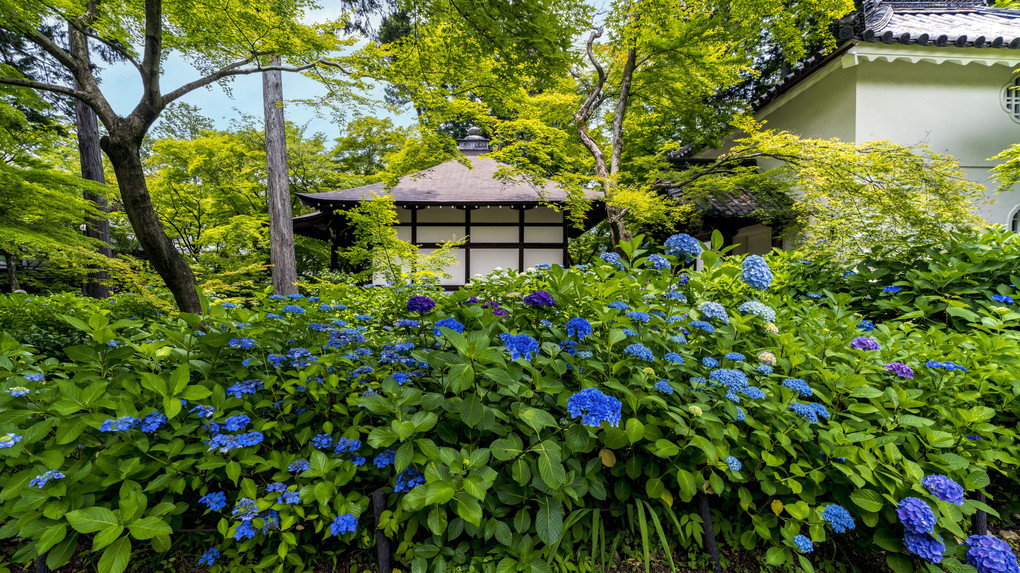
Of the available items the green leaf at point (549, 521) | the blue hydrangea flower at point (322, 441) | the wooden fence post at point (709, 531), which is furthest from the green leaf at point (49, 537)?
the wooden fence post at point (709, 531)

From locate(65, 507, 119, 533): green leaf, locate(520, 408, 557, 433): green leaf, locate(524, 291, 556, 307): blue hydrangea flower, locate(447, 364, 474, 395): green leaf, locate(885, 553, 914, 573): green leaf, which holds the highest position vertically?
locate(524, 291, 556, 307): blue hydrangea flower

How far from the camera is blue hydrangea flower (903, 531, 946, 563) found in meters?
1.07

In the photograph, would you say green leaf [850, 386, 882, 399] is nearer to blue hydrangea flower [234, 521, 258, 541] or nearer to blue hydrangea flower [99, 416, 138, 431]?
blue hydrangea flower [234, 521, 258, 541]

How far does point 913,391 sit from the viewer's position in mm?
1337

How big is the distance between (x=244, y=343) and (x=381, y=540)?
2.67 feet

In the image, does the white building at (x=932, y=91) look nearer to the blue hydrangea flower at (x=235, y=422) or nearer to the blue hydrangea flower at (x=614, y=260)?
the blue hydrangea flower at (x=614, y=260)

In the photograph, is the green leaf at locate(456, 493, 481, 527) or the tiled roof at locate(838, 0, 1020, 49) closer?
the green leaf at locate(456, 493, 481, 527)

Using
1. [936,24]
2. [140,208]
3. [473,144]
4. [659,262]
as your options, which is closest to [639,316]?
[659,262]

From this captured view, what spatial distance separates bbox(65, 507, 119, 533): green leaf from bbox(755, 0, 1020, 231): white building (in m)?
8.76

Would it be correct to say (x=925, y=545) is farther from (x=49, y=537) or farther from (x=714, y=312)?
(x=49, y=537)

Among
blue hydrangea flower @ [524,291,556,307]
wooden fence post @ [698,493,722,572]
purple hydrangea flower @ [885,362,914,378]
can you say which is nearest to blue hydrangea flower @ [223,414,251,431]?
blue hydrangea flower @ [524,291,556,307]

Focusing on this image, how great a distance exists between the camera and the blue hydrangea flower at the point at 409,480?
3.65ft

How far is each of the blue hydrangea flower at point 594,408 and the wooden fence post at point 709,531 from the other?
59 centimetres

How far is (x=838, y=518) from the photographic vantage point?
1117 millimetres
